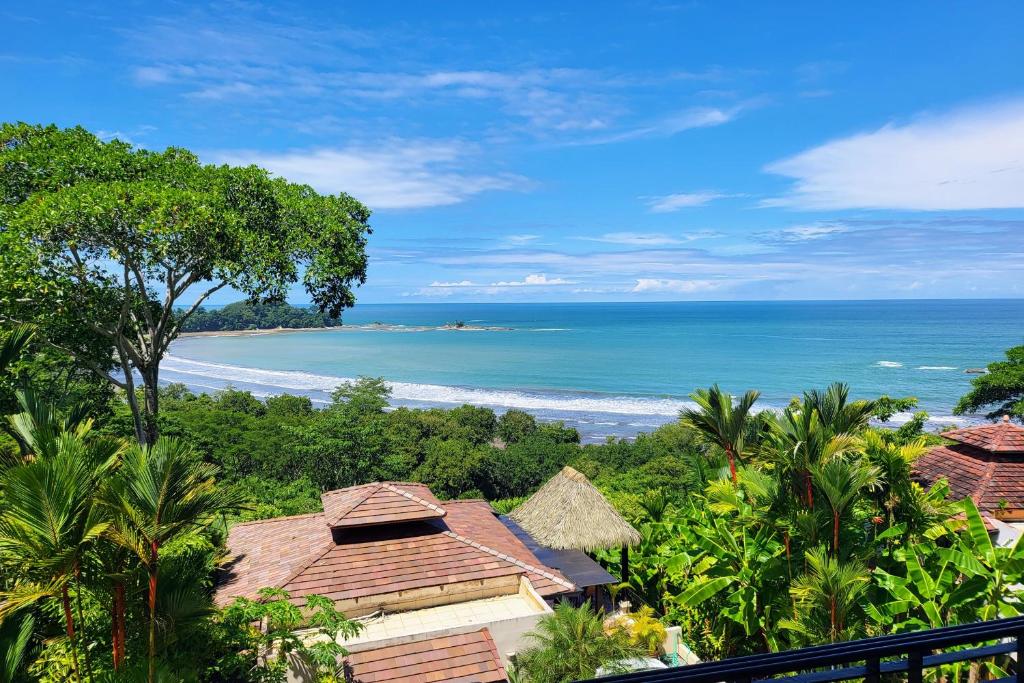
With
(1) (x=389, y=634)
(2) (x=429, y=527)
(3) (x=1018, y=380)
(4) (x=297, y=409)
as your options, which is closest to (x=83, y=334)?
(2) (x=429, y=527)

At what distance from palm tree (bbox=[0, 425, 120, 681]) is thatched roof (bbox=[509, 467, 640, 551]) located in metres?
11.2

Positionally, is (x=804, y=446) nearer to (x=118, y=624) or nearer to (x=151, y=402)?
(x=118, y=624)

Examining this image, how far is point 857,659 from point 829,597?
7892mm

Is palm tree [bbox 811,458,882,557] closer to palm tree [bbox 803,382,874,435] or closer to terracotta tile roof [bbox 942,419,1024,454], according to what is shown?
palm tree [bbox 803,382,874,435]

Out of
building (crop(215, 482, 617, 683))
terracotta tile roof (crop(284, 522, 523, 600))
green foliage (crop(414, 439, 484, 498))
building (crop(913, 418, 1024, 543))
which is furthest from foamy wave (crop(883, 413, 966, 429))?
terracotta tile roof (crop(284, 522, 523, 600))

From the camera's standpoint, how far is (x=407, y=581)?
11234 millimetres

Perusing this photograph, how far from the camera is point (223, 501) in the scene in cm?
593

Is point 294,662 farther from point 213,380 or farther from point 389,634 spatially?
point 213,380

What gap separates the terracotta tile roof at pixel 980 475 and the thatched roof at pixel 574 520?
6528 mm

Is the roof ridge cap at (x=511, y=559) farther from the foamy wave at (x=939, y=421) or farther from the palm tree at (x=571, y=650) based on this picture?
the foamy wave at (x=939, y=421)

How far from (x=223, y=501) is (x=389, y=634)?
5527 millimetres

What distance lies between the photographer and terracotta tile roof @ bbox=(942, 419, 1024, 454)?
14.8 m

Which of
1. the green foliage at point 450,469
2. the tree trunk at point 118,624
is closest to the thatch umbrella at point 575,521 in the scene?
the tree trunk at point 118,624

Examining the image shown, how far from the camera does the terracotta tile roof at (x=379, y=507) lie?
1191 cm
